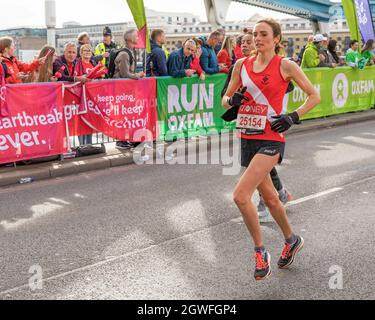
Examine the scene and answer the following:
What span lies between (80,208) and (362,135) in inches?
304

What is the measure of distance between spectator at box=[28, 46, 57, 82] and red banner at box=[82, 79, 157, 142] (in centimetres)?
62

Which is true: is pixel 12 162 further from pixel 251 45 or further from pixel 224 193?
pixel 251 45

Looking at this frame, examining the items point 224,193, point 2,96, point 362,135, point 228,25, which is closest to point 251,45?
point 224,193

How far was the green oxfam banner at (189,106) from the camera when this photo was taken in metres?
11.1

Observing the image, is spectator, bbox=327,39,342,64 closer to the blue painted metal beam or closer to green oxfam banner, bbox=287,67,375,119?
A: green oxfam banner, bbox=287,67,375,119

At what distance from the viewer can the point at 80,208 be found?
6992mm

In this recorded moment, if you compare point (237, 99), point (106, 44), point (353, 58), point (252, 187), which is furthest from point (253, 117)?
point (353, 58)

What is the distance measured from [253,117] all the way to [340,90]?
1144cm

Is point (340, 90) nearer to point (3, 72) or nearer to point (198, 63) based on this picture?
point (198, 63)

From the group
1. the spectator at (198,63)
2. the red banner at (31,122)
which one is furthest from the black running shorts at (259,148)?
the spectator at (198,63)

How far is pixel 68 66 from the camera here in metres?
9.98

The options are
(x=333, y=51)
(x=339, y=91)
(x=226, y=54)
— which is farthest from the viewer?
(x=333, y=51)

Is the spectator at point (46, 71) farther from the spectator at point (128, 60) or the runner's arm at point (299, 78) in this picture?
the runner's arm at point (299, 78)

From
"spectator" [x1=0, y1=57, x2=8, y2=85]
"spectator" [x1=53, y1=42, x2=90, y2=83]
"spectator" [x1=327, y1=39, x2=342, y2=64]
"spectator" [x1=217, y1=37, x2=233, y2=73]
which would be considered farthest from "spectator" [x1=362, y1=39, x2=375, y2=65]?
"spectator" [x1=0, y1=57, x2=8, y2=85]
